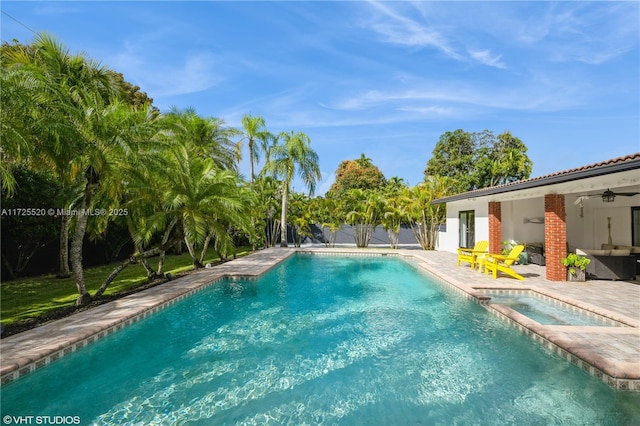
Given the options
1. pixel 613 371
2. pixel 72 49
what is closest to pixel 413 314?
pixel 613 371

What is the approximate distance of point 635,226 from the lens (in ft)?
41.9

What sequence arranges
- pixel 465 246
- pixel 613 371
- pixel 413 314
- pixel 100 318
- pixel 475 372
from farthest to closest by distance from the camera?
pixel 465 246 < pixel 413 314 < pixel 100 318 < pixel 475 372 < pixel 613 371

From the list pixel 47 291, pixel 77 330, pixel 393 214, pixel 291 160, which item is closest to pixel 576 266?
pixel 393 214

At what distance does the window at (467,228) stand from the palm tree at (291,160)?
35.0 feet

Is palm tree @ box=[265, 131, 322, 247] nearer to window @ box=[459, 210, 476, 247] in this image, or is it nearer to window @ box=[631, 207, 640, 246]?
window @ box=[459, 210, 476, 247]

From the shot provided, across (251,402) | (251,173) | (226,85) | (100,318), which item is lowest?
(251,402)

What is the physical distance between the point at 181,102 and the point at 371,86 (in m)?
11.9

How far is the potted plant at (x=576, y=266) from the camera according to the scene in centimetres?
983

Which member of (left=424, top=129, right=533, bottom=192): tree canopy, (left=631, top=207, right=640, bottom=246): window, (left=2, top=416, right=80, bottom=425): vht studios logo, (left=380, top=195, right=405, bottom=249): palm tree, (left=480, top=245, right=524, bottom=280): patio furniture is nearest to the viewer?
(left=2, top=416, right=80, bottom=425): vht studios logo

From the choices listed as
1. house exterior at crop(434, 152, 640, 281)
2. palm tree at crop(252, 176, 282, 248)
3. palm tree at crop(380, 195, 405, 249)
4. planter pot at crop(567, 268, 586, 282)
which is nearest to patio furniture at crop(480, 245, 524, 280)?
house exterior at crop(434, 152, 640, 281)

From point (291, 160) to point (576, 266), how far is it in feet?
57.9

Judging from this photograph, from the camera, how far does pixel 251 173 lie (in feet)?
81.9

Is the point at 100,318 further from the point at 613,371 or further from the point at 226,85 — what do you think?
the point at 226,85

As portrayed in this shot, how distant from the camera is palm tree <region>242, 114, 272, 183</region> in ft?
77.7
